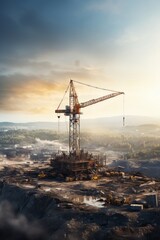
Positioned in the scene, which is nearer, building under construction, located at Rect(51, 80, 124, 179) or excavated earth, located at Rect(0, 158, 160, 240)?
excavated earth, located at Rect(0, 158, 160, 240)

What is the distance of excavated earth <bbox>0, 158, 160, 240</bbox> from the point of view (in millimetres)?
37594

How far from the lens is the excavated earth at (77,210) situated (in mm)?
37594

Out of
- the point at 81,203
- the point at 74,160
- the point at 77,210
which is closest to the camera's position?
the point at 77,210

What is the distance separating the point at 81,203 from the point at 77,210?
14.4 ft

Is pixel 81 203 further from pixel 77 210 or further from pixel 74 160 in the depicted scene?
pixel 74 160

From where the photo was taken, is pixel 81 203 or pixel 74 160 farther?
pixel 74 160

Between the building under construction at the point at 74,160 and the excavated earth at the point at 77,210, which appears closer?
the excavated earth at the point at 77,210

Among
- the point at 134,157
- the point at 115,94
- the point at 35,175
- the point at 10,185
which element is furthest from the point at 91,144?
the point at 10,185

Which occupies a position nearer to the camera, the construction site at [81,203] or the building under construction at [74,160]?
the construction site at [81,203]

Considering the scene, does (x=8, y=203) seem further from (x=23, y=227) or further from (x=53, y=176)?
(x=53, y=176)

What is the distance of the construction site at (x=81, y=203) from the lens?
3791cm

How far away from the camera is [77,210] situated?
144 ft

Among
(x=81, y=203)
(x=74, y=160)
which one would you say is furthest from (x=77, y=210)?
(x=74, y=160)

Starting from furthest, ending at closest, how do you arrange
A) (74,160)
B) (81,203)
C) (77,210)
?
1. (74,160)
2. (81,203)
3. (77,210)
